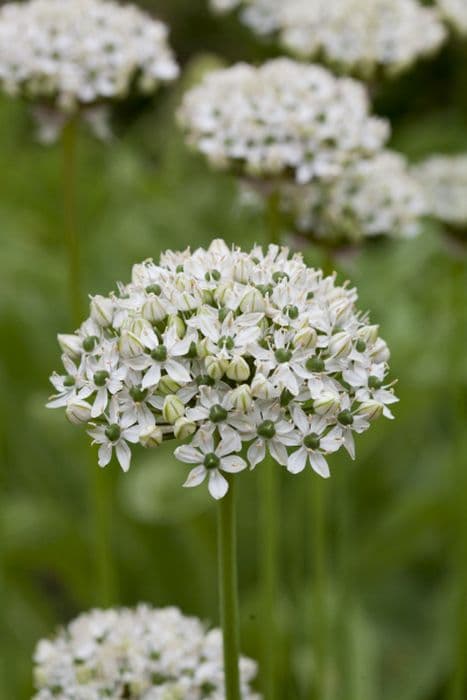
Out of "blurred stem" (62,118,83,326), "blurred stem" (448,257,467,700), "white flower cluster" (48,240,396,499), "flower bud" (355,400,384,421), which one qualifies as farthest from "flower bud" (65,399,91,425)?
"blurred stem" (448,257,467,700)

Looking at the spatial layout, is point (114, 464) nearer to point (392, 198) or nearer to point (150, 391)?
point (392, 198)

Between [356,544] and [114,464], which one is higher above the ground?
[114,464]

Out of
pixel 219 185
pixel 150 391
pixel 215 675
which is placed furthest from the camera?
pixel 219 185

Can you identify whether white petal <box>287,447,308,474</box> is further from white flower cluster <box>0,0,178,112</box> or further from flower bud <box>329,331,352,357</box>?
white flower cluster <box>0,0,178,112</box>

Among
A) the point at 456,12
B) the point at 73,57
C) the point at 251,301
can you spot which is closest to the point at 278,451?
the point at 251,301

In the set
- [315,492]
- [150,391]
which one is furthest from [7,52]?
[150,391]

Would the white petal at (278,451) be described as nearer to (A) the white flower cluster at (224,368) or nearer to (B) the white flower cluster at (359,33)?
(A) the white flower cluster at (224,368)
